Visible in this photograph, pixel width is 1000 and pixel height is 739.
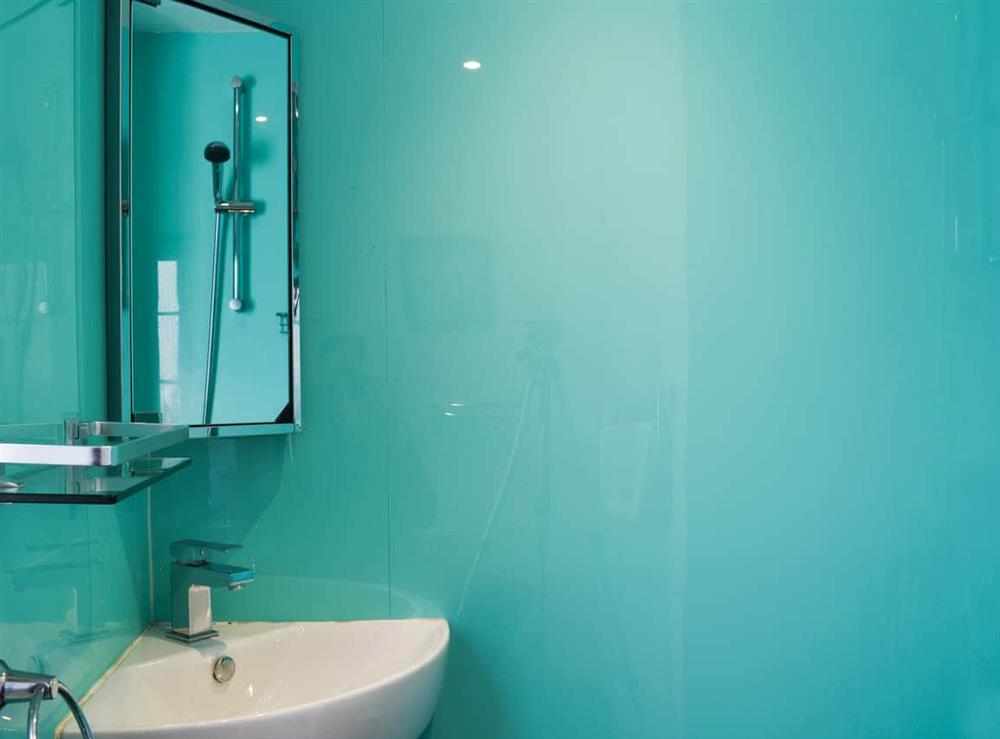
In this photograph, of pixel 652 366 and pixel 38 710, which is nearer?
pixel 38 710

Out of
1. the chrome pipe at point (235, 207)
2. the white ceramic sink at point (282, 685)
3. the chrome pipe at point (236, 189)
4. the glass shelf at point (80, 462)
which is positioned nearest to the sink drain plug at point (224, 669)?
the white ceramic sink at point (282, 685)

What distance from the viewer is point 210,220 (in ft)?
5.04

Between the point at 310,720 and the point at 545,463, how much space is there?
639mm

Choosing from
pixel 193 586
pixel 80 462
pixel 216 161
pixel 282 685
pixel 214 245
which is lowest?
pixel 282 685

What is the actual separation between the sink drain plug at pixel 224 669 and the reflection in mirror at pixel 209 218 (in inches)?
15.5

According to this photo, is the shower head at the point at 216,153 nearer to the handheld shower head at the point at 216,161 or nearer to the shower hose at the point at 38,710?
the handheld shower head at the point at 216,161

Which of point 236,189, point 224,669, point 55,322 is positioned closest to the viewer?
point 55,322

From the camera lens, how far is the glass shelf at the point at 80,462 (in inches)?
33.1

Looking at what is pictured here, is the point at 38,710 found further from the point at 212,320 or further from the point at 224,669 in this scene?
the point at 212,320

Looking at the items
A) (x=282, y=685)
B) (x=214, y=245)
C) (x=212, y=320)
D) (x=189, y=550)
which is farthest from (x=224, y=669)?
(x=214, y=245)

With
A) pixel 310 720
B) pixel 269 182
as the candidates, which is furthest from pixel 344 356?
pixel 310 720

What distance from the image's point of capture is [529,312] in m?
1.65

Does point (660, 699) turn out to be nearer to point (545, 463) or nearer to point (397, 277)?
point (545, 463)

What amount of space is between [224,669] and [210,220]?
759mm
